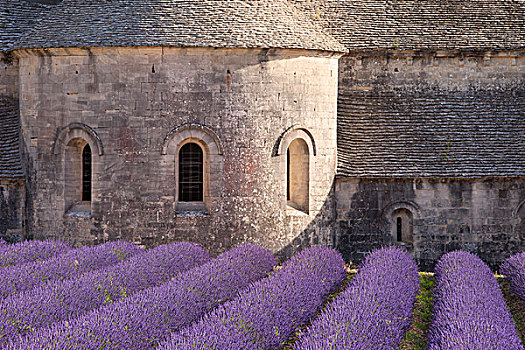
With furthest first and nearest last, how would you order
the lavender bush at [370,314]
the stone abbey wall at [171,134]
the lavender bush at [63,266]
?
1. the stone abbey wall at [171,134]
2. the lavender bush at [63,266]
3. the lavender bush at [370,314]

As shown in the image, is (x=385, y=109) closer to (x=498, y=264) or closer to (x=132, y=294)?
(x=498, y=264)

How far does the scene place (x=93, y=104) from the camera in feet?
50.9

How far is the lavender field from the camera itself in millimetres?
8484

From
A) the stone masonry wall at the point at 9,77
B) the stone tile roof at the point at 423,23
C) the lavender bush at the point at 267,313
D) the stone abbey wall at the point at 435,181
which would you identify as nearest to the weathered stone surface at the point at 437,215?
the stone abbey wall at the point at 435,181

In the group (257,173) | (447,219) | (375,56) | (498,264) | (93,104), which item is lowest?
(498,264)

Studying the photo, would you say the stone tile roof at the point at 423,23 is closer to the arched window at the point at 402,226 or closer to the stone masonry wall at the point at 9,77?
the arched window at the point at 402,226

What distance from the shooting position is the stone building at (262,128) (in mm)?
15328

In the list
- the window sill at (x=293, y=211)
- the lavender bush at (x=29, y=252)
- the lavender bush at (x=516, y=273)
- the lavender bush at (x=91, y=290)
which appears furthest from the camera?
the window sill at (x=293, y=211)

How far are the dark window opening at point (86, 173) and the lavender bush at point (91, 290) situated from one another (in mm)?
3389

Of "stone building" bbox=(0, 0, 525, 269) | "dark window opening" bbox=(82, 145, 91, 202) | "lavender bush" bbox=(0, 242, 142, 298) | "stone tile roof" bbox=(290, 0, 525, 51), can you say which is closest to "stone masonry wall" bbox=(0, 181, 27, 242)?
"stone building" bbox=(0, 0, 525, 269)

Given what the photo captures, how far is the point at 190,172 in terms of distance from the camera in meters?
15.8

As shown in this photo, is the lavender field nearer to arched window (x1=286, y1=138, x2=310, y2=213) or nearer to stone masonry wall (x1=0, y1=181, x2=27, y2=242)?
arched window (x1=286, y1=138, x2=310, y2=213)

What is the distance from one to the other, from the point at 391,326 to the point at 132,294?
455 cm

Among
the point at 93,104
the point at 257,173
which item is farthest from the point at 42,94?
the point at 257,173
